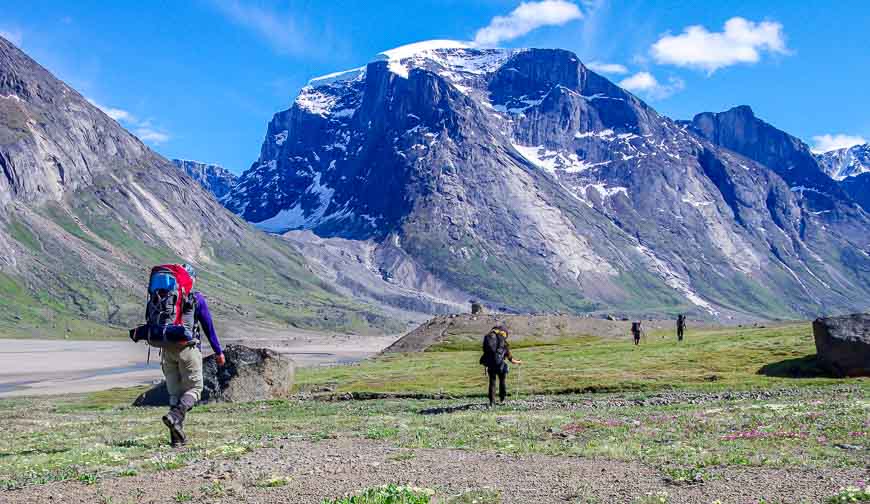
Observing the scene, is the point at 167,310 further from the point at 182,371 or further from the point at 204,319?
the point at 182,371

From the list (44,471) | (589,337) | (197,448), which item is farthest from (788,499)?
(589,337)

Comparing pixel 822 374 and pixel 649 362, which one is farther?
pixel 649 362

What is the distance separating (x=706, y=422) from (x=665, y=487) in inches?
398

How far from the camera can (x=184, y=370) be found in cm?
2014

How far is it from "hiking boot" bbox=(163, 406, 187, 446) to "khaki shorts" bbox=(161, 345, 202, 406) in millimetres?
288

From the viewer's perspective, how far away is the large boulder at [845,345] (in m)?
44.1

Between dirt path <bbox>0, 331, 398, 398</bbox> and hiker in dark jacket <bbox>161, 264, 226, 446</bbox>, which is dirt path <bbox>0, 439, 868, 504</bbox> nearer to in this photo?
hiker in dark jacket <bbox>161, 264, 226, 446</bbox>

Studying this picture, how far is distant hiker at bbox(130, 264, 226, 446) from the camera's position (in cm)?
1942

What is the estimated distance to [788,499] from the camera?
1246 centimetres

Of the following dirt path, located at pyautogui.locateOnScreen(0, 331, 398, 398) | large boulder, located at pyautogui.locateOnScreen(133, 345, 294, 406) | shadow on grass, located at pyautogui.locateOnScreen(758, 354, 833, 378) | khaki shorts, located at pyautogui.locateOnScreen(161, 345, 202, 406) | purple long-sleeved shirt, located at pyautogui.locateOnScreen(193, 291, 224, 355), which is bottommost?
dirt path, located at pyautogui.locateOnScreen(0, 331, 398, 398)

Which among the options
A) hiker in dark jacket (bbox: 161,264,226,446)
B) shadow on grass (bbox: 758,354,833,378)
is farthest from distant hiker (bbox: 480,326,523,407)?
shadow on grass (bbox: 758,354,833,378)

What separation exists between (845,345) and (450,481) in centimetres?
3836

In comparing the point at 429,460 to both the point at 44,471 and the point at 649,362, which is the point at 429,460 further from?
the point at 649,362

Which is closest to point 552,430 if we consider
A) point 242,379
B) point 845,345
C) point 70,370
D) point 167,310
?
point 167,310
